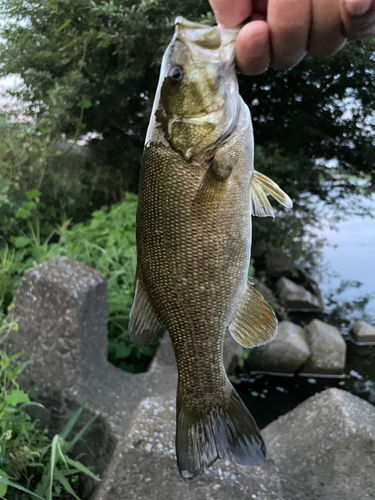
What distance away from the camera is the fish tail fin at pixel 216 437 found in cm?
105

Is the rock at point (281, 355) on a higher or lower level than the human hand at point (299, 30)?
lower

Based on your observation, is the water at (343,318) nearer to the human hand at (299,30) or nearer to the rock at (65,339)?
the rock at (65,339)

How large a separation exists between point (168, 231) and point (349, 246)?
640cm

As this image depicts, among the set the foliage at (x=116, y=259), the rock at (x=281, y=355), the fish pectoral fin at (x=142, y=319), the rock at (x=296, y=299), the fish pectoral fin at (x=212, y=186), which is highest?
the fish pectoral fin at (x=212, y=186)

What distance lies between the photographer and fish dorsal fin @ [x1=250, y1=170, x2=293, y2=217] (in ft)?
3.67

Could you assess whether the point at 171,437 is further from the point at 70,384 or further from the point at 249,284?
the point at 249,284

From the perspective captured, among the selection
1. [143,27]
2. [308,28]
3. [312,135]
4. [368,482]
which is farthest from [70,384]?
[312,135]

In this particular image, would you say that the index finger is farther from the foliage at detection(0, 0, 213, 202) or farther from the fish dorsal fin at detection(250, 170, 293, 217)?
the foliage at detection(0, 0, 213, 202)

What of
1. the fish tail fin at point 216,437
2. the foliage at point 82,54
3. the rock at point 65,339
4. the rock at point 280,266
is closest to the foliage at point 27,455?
the rock at point 65,339

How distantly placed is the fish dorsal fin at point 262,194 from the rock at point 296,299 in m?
4.20

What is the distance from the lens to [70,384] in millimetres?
2107

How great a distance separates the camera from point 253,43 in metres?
0.97

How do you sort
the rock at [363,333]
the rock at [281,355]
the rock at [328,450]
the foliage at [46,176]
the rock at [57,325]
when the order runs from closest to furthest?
the rock at [328,450] → the rock at [57,325] → the foliage at [46,176] → the rock at [281,355] → the rock at [363,333]

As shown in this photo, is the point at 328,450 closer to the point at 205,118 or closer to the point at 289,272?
the point at 205,118
